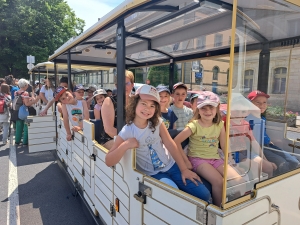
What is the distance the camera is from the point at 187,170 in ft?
6.35

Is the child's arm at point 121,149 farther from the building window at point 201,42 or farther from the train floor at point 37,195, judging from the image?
the building window at point 201,42

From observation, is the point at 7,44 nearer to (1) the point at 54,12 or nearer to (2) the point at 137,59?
(1) the point at 54,12

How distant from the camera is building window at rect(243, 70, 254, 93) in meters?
1.68

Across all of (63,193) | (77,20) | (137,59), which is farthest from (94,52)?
(77,20)

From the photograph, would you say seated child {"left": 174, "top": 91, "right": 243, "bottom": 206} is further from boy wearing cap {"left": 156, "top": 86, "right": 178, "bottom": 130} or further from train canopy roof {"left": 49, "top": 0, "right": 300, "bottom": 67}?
boy wearing cap {"left": 156, "top": 86, "right": 178, "bottom": 130}

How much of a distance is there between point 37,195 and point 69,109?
1.47 meters

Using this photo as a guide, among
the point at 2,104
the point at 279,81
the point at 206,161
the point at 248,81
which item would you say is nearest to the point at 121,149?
the point at 206,161

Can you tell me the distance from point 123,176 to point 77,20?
32.5 metres

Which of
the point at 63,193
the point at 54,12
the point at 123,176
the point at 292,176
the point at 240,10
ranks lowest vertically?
the point at 63,193

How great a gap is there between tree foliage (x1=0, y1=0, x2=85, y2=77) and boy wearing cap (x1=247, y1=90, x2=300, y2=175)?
2380cm

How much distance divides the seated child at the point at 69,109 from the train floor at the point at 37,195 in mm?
973

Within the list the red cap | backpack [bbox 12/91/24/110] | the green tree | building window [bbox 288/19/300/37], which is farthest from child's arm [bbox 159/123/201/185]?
backpack [bbox 12/91/24/110]

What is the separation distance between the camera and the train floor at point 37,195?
316 centimetres

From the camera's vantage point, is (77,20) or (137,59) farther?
(77,20)
